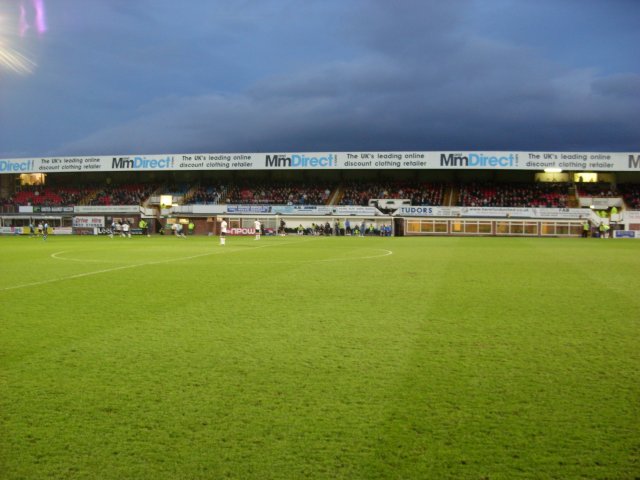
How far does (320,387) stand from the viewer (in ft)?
15.7

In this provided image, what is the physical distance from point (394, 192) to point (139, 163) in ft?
94.2

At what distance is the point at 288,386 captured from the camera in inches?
190

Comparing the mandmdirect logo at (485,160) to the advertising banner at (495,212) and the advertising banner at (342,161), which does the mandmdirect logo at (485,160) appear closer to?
the advertising banner at (342,161)

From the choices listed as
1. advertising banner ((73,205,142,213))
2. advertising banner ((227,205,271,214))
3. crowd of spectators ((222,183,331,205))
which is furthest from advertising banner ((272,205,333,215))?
advertising banner ((73,205,142,213))

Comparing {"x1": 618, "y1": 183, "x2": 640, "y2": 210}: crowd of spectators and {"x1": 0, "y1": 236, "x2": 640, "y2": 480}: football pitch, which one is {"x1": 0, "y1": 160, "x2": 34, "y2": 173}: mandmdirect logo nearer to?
{"x1": 0, "y1": 236, "x2": 640, "y2": 480}: football pitch

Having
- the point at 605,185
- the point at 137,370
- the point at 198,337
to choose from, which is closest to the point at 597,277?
the point at 198,337

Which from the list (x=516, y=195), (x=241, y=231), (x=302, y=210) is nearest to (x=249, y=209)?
(x=241, y=231)

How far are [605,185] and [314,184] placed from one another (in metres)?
31.8

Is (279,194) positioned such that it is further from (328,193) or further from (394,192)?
(394,192)

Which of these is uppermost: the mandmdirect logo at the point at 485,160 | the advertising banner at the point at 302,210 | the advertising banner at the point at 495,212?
the mandmdirect logo at the point at 485,160

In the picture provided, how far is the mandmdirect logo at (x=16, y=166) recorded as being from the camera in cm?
6275

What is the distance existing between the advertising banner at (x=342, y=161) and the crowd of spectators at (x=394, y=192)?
3.86 metres

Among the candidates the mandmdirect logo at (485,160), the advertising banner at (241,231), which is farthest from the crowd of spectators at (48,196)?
the mandmdirect logo at (485,160)

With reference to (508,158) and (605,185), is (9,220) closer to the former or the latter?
(508,158)
